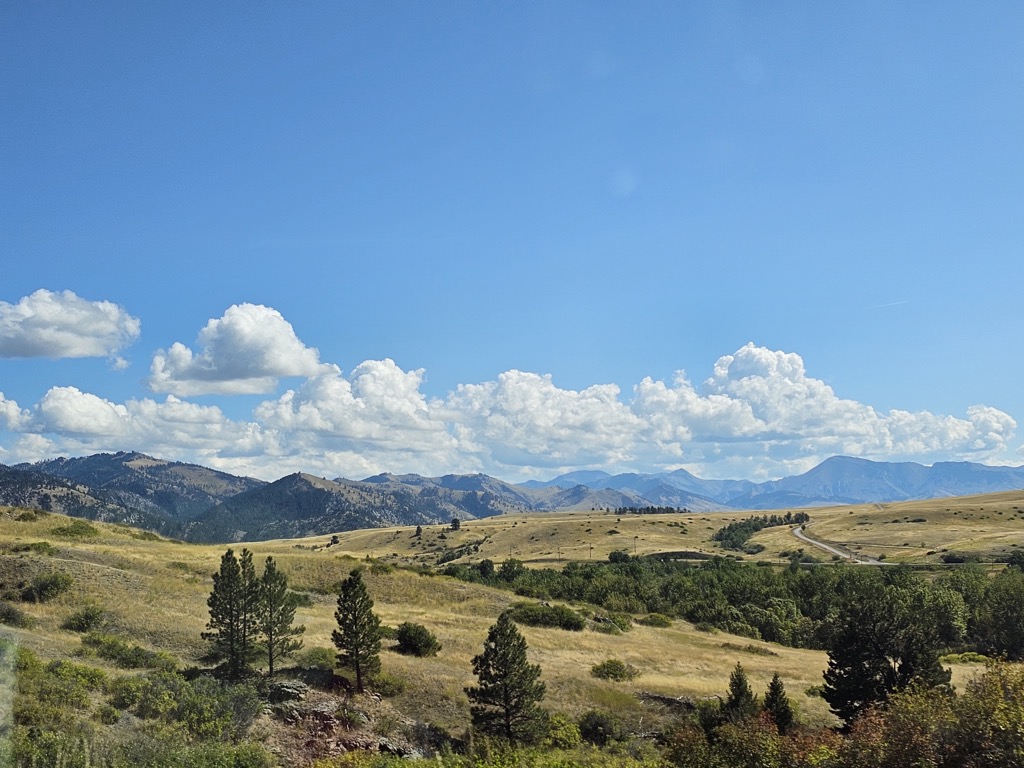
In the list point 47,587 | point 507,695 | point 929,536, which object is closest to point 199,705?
point 507,695

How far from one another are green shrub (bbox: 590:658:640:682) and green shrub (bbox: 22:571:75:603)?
38.7 meters

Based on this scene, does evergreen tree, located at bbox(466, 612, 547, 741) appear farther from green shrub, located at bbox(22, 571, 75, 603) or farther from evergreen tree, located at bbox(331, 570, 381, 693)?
green shrub, located at bbox(22, 571, 75, 603)

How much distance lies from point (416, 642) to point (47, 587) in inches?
1054

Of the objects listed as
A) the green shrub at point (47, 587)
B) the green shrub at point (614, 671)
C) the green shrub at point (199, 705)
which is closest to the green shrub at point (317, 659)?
the green shrub at point (199, 705)

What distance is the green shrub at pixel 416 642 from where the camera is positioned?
145 ft

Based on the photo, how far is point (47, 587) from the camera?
144ft

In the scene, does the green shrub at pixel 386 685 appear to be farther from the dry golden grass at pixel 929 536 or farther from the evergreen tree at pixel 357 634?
the dry golden grass at pixel 929 536

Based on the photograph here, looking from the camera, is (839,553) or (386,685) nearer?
(386,685)

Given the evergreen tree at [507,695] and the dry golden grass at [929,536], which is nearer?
the evergreen tree at [507,695]

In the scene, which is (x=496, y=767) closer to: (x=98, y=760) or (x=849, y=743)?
(x=849, y=743)

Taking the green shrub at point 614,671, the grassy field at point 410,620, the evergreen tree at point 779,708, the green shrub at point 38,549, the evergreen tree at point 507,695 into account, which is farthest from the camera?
the green shrub at point 38,549

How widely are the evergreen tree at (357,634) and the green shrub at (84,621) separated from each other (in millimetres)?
16992

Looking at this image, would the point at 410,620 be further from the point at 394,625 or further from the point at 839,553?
the point at 839,553

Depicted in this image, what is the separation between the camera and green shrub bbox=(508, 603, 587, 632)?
5984 cm
